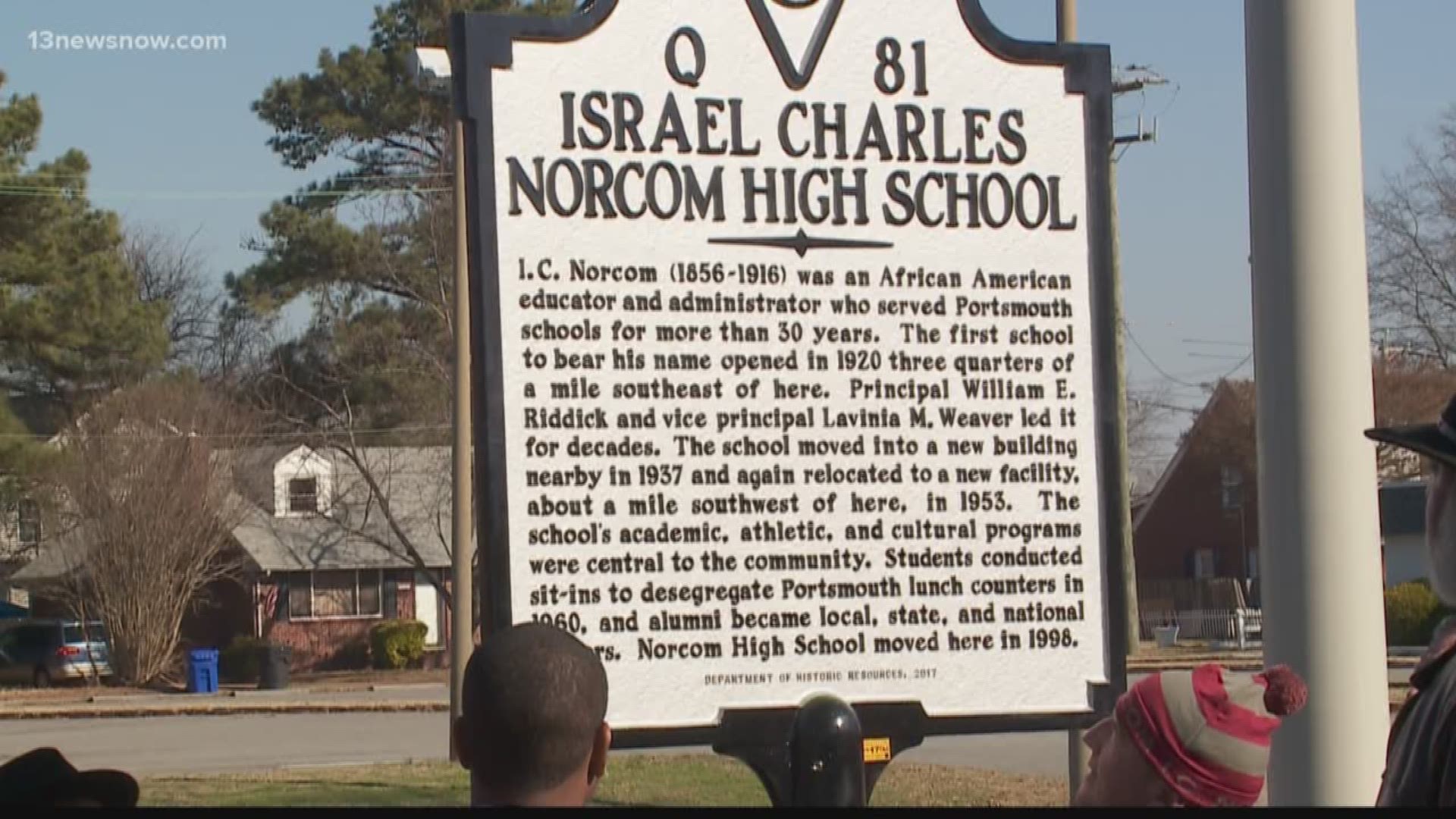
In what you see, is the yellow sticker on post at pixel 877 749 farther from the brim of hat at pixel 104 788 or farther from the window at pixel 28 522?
the window at pixel 28 522

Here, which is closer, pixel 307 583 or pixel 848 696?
pixel 848 696

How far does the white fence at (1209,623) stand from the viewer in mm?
45344

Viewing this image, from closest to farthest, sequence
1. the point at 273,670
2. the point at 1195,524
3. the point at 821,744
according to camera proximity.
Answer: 1. the point at 821,744
2. the point at 273,670
3. the point at 1195,524

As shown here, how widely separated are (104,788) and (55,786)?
0.25 ft

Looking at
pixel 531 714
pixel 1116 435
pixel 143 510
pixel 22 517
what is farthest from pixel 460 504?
pixel 22 517

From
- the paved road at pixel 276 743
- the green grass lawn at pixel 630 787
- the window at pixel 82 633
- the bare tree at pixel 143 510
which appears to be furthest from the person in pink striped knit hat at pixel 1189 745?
the window at pixel 82 633

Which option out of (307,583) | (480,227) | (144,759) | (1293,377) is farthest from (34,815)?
(307,583)

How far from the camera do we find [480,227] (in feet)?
14.4

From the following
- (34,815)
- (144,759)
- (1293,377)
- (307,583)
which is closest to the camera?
(34,815)

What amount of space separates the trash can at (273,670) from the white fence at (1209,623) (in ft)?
71.8

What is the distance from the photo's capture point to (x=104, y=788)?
2480mm

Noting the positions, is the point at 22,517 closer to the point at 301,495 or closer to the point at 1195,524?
the point at 301,495

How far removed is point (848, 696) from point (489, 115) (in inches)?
64.7

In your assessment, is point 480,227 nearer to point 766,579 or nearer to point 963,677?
point 766,579
